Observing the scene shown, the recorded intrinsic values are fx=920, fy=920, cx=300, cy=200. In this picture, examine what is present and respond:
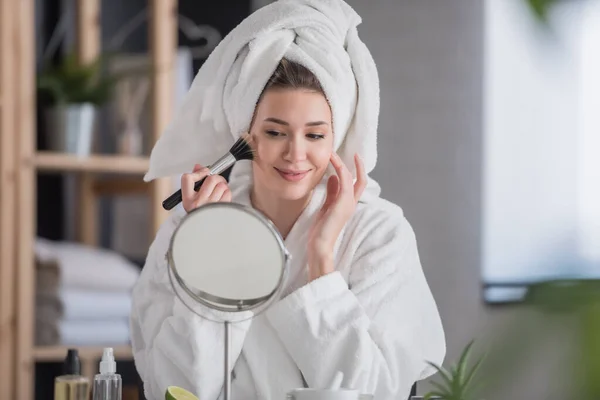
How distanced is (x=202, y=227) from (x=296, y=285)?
374 millimetres

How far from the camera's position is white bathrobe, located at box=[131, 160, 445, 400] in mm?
1205

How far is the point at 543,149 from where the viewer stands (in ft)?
9.75

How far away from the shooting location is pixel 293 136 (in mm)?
1318

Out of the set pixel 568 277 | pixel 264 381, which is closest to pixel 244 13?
pixel 264 381

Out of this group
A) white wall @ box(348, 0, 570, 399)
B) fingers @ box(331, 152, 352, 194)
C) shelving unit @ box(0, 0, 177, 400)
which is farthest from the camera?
white wall @ box(348, 0, 570, 399)

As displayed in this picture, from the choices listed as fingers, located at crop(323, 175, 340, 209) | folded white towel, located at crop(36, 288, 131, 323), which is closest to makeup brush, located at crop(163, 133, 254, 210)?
fingers, located at crop(323, 175, 340, 209)

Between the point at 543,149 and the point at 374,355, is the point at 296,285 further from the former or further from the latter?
the point at 543,149

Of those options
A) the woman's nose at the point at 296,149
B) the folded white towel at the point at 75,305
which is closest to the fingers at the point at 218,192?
the woman's nose at the point at 296,149

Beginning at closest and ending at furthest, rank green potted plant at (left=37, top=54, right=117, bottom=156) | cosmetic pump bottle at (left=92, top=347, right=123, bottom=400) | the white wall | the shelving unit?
cosmetic pump bottle at (left=92, top=347, right=123, bottom=400)
the shelving unit
green potted plant at (left=37, top=54, right=117, bottom=156)
the white wall

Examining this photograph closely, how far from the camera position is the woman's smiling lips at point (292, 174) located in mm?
1335

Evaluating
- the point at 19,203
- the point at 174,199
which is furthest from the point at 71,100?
the point at 174,199

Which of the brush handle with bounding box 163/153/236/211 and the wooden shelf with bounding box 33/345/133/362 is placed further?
the wooden shelf with bounding box 33/345/133/362

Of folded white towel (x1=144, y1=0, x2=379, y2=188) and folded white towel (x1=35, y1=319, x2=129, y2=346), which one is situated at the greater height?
folded white towel (x1=144, y1=0, x2=379, y2=188)

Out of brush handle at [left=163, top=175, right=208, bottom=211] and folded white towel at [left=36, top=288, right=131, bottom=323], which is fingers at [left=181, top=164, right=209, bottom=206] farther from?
folded white towel at [left=36, top=288, right=131, bottom=323]
